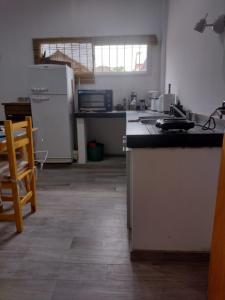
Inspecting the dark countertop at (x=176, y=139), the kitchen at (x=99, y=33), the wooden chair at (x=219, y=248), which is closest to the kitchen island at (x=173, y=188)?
the dark countertop at (x=176, y=139)

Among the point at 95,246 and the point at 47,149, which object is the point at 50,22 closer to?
the point at 47,149

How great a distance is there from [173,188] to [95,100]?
2655 millimetres

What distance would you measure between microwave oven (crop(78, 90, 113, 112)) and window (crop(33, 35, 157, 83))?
1.48 ft

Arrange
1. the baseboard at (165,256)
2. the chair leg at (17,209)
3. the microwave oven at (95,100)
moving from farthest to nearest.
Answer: the microwave oven at (95,100)
the chair leg at (17,209)
the baseboard at (165,256)

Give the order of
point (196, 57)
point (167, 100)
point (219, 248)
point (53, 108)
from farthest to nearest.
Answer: point (53, 108), point (167, 100), point (196, 57), point (219, 248)

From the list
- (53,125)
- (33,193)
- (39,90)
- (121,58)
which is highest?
(121,58)

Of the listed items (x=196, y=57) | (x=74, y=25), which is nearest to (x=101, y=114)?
(x=74, y=25)

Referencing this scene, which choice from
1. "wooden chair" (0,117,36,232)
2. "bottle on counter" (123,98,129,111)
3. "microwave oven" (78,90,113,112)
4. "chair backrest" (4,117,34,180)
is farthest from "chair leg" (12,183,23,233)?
"bottle on counter" (123,98,129,111)

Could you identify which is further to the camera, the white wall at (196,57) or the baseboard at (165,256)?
the white wall at (196,57)

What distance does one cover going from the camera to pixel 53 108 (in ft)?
11.6

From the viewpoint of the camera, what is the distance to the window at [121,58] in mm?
3957

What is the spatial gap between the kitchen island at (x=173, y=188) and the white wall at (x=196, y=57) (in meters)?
0.47

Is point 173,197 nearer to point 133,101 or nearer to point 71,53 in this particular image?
point 133,101

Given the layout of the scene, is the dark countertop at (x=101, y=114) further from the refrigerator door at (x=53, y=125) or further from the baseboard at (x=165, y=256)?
the baseboard at (x=165, y=256)
